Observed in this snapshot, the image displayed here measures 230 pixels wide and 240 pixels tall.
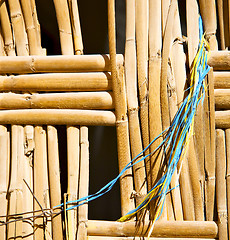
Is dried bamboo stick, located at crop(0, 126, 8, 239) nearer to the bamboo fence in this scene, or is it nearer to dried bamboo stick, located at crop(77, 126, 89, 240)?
the bamboo fence

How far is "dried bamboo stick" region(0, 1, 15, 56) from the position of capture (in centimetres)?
117

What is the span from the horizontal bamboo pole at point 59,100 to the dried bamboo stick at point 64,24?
140mm

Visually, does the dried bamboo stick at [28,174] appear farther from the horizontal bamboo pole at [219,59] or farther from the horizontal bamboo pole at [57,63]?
the horizontal bamboo pole at [219,59]

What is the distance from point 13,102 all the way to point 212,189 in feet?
2.05

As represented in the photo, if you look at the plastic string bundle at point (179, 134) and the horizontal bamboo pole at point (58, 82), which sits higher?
the horizontal bamboo pole at point (58, 82)

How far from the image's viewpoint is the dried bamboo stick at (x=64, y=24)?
3.79 ft

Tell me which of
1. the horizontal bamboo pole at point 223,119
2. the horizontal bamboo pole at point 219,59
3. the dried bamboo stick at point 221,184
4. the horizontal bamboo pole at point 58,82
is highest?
the horizontal bamboo pole at point 219,59

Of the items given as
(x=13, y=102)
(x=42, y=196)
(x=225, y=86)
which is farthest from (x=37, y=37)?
(x=225, y=86)

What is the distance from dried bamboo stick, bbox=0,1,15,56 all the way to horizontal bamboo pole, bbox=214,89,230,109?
0.62 meters

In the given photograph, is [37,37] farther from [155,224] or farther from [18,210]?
[155,224]

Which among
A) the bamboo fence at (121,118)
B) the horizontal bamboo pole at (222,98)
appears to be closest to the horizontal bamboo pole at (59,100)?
the bamboo fence at (121,118)

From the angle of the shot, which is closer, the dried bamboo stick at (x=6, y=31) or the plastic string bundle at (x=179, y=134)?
the plastic string bundle at (x=179, y=134)

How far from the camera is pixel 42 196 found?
111 centimetres

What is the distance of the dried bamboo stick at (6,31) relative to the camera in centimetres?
117
